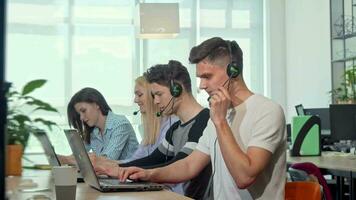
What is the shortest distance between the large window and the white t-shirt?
190 inches

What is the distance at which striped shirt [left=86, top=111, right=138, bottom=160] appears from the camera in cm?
325

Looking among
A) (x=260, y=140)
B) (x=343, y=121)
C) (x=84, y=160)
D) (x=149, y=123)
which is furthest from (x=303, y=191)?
(x=343, y=121)

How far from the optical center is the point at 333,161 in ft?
11.8

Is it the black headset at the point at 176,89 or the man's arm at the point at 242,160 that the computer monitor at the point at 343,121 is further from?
the man's arm at the point at 242,160

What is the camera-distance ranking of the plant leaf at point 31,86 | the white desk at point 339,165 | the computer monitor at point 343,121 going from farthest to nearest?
the computer monitor at point 343,121 < the white desk at point 339,165 < the plant leaf at point 31,86

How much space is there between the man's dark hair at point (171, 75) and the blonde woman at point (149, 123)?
0.73 ft

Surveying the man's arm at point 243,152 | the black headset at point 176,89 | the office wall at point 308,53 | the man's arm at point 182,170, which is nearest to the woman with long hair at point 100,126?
the black headset at point 176,89

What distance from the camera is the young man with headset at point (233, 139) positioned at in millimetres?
1796

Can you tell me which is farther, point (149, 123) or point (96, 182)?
point (149, 123)

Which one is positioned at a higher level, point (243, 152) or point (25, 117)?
point (25, 117)

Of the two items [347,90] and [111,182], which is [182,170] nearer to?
[111,182]

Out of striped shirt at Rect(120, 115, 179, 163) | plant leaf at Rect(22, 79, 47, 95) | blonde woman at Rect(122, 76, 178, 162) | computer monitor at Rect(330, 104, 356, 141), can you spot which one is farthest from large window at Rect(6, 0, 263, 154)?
plant leaf at Rect(22, 79, 47, 95)

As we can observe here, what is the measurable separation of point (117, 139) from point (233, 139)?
1.55 meters

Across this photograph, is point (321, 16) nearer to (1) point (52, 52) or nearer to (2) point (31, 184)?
(1) point (52, 52)
